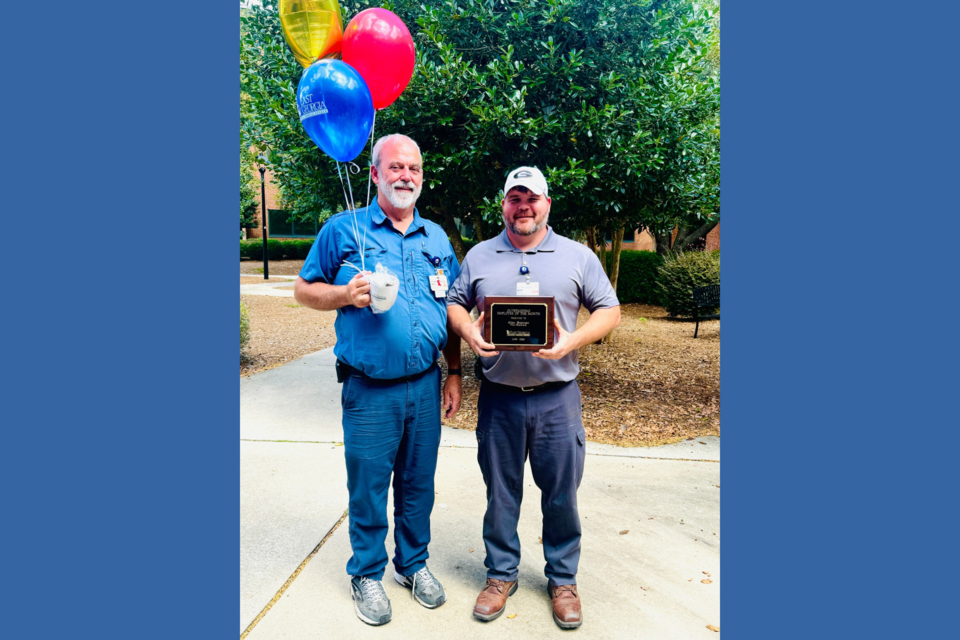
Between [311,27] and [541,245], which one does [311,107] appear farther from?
[541,245]

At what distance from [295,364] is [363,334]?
653 cm

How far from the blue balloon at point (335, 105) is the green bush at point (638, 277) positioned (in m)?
15.1

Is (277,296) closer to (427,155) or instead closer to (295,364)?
(295,364)

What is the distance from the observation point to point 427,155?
5.61 metres

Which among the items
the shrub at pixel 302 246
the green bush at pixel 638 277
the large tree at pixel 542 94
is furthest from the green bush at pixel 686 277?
the shrub at pixel 302 246

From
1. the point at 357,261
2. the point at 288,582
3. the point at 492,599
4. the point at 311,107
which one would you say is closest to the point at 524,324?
the point at 357,261

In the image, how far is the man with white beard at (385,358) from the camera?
2926mm

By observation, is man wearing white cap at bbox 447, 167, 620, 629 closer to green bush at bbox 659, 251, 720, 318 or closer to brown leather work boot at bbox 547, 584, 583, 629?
brown leather work boot at bbox 547, 584, 583, 629

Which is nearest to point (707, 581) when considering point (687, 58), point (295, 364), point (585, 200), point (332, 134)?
point (332, 134)

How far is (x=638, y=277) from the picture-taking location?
1770 centimetres

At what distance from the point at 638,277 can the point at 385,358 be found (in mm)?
15717

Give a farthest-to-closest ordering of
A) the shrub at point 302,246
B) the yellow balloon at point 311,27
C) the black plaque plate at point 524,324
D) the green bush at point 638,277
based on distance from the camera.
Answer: the shrub at point 302,246 → the green bush at point 638,277 → the yellow balloon at point 311,27 → the black plaque plate at point 524,324

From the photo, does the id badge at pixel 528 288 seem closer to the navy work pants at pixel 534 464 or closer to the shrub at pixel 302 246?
the navy work pants at pixel 534 464

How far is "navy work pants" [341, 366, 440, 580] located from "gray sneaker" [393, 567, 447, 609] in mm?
49
